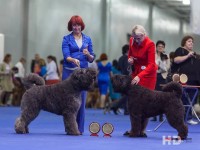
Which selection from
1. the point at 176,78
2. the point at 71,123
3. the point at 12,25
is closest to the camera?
the point at 71,123

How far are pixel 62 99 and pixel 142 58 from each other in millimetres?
1117

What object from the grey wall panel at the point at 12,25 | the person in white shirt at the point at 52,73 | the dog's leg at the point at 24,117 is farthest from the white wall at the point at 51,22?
the dog's leg at the point at 24,117

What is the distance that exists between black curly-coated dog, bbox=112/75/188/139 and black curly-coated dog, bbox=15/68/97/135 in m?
0.39

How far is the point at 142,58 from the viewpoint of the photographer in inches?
309

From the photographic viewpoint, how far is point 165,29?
33750 mm

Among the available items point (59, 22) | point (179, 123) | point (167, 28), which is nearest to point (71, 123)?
point (179, 123)

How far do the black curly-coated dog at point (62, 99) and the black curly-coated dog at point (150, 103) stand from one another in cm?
39

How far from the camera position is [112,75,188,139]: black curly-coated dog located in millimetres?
7398

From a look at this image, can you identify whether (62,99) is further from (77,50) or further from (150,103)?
(150,103)

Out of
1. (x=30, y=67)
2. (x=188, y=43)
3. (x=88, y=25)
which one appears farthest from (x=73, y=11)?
(x=188, y=43)

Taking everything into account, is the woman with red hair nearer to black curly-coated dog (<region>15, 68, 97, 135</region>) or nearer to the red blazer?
black curly-coated dog (<region>15, 68, 97, 135</region>)

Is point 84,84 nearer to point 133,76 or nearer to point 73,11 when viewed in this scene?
point 133,76

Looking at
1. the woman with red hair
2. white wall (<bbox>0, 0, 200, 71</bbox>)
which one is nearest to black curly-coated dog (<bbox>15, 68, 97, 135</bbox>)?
the woman with red hair

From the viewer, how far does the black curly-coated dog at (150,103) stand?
740cm
